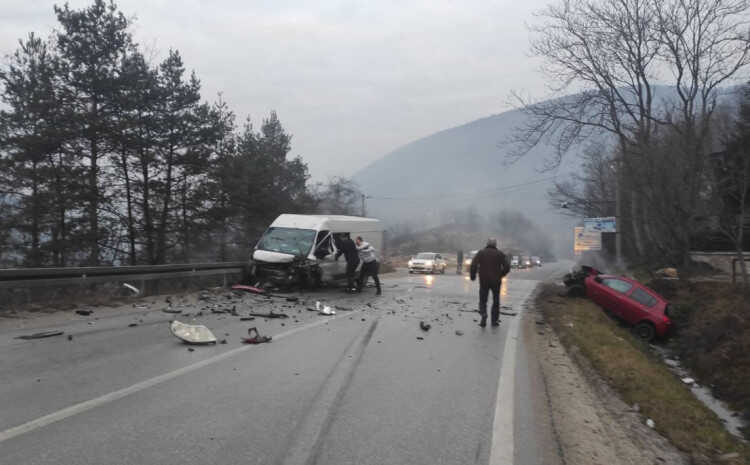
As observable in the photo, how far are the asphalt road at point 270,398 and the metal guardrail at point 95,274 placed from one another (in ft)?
3.83

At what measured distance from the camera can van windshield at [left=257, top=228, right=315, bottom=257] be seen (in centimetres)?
1580

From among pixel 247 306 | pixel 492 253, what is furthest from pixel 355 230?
pixel 492 253

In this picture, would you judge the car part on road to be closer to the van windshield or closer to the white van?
the white van

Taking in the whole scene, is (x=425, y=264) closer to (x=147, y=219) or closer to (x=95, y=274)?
(x=147, y=219)

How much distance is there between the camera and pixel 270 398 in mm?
4902

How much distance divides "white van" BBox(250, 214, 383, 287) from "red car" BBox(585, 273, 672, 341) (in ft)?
25.1

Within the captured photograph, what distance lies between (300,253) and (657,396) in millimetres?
11173

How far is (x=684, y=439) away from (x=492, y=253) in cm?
626

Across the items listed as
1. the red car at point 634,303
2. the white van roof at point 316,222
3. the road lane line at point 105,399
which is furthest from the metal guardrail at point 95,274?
the red car at point 634,303

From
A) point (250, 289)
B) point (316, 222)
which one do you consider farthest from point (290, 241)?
point (250, 289)

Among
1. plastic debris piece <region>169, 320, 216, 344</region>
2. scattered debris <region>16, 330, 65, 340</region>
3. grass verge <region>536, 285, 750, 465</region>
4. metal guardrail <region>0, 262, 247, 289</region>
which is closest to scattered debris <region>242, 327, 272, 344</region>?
plastic debris piece <region>169, 320, 216, 344</region>

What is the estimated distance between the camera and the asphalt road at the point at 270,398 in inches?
146

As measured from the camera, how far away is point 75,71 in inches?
778

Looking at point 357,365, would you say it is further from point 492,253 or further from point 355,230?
point 355,230
